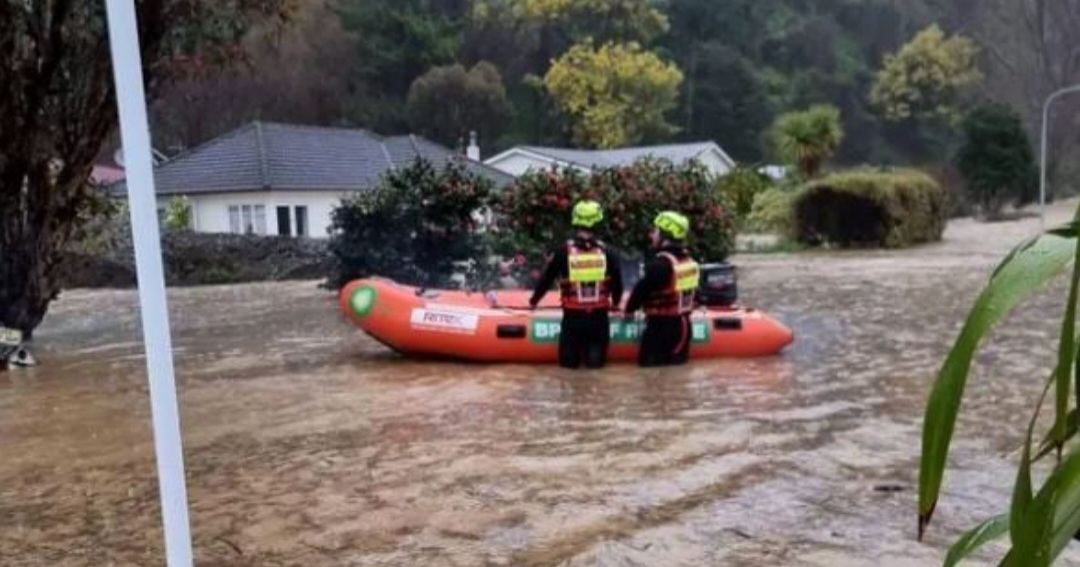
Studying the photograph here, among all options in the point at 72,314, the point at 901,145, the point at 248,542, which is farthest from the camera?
the point at 901,145

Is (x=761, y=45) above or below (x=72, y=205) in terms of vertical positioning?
above

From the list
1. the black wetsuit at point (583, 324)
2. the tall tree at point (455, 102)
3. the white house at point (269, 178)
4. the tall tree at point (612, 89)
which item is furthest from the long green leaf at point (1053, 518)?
the tall tree at point (612, 89)

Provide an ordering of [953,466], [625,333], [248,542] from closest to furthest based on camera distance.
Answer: [248,542], [953,466], [625,333]

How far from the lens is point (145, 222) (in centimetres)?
240

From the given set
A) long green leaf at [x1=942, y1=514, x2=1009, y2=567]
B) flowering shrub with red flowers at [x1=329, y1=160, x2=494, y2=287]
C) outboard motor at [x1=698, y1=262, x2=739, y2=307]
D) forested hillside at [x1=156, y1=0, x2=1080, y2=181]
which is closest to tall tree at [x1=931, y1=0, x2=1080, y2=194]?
forested hillside at [x1=156, y1=0, x2=1080, y2=181]

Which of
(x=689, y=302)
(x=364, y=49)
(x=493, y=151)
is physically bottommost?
(x=689, y=302)

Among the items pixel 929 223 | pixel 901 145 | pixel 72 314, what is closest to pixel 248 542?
pixel 72 314

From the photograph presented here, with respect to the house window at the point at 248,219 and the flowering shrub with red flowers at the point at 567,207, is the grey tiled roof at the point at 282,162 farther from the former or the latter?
the flowering shrub with red flowers at the point at 567,207

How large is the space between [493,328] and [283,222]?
70.2 feet

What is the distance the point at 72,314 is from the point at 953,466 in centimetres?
1373

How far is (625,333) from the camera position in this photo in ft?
28.0

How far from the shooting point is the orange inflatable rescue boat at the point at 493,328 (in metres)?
8.49

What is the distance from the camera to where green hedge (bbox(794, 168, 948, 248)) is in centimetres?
2508

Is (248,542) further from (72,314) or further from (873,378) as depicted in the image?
(72,314)
